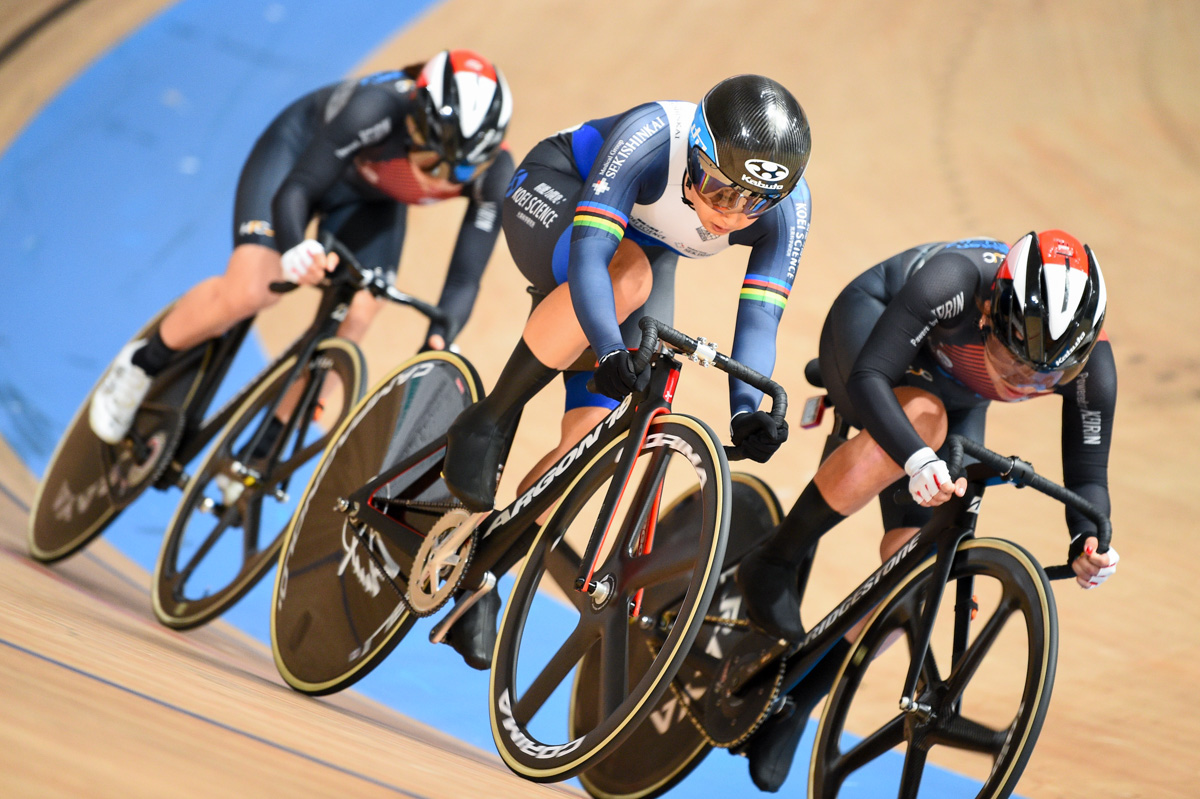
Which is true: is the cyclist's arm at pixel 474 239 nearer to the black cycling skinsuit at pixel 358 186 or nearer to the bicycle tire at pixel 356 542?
the black cycling skinsuit at pixel 358 186

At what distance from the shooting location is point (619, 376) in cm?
214

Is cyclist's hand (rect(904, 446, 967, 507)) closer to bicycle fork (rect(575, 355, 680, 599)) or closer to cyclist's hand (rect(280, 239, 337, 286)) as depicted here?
bicycle fork (rect(575, 355, 680, 599))

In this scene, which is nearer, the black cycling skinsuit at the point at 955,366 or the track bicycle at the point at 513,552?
the track bicycle at the point at 513,552

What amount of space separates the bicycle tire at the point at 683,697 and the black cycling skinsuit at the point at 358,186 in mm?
994

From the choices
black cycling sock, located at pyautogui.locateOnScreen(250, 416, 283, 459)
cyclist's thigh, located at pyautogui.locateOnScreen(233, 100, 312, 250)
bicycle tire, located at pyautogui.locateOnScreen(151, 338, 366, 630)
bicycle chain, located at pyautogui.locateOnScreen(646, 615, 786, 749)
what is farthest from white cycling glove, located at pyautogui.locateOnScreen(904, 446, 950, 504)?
cyclist's thigh, located at pyautogui.locateOnScreen(233, 100, 312, 250)

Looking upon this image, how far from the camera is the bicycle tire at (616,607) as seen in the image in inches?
79.4

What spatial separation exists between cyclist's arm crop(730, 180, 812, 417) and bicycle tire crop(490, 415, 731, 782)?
34 cm

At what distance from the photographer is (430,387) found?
Result: 2.97 metres

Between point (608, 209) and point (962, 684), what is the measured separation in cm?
123

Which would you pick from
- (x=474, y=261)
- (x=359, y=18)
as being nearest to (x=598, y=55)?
(x=359, y=18)

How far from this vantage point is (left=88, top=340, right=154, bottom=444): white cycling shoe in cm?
377

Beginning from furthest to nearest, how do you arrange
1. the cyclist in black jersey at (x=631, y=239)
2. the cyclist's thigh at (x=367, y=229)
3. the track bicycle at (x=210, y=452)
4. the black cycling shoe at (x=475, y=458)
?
the cyclist's thigh at (x=367, y=229)
the track bicycle at (x=210, y=452)
the black cycling shoe at (x=475, y=458)
the cyclist in black jersey at (x=631, y=239)

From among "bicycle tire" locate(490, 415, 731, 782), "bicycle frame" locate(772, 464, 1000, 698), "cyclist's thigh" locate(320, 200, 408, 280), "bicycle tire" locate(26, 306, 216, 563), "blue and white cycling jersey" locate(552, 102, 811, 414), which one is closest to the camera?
"bicycle tire" locate(490, 415, 731, 782)

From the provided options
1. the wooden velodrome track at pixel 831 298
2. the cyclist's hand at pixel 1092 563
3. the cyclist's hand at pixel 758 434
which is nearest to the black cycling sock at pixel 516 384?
the cyclist's hand at pixel 758 434
